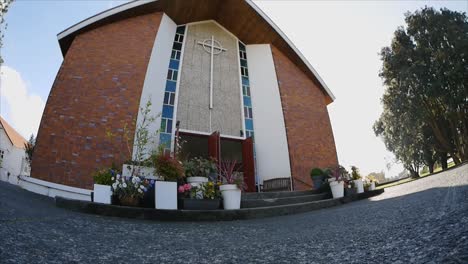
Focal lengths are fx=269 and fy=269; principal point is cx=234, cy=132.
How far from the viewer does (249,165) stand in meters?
11.6

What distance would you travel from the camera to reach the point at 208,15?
14.0 metres

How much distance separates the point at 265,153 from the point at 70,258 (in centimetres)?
1062

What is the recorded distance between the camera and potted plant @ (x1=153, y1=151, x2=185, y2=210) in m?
5.03

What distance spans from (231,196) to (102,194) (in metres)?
2.44

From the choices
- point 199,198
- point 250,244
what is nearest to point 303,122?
point 199,198

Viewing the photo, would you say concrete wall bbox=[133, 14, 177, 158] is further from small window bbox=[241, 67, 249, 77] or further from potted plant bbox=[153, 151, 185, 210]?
potted plant bbox=[153, 151, 185, 210]

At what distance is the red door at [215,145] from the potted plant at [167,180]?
196 inches

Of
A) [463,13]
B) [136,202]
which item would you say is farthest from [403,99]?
[136,202]

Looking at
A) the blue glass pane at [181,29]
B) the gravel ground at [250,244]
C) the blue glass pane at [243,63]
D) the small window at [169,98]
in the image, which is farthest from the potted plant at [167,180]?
the blue glass pane at [243,63]

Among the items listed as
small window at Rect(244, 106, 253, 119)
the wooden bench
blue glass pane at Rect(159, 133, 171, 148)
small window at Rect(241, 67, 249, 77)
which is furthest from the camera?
small window at Rect(241, 67, 249, 77)

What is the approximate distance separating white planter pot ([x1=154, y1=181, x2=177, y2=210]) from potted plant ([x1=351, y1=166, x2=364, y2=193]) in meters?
5.68

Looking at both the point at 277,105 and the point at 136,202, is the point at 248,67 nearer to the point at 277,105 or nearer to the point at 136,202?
the point at 277,105

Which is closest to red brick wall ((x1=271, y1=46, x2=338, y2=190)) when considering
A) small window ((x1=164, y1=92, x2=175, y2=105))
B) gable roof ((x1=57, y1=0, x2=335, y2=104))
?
gable roof ((x1=57, y1=0, x2=335, y2=104))

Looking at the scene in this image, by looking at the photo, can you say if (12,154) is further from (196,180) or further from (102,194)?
(196,180)
